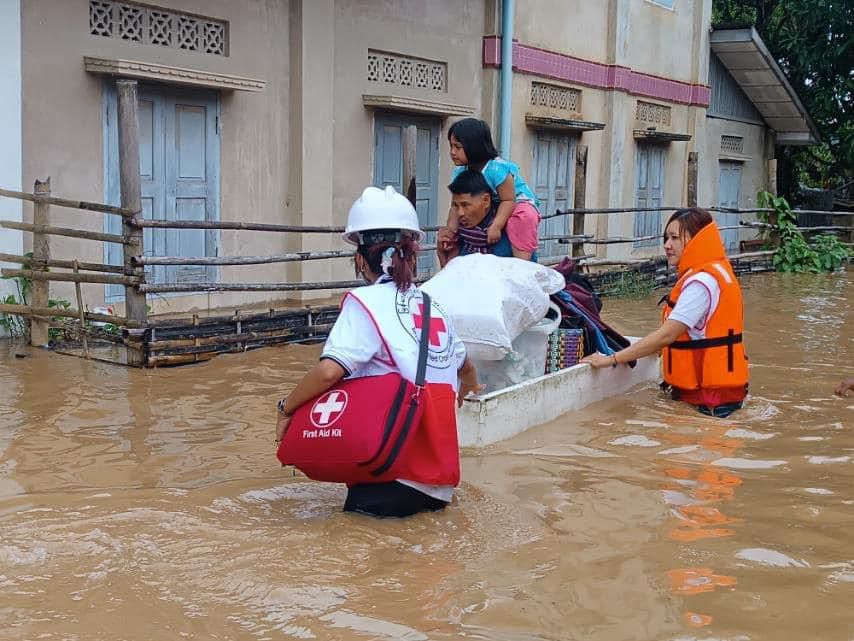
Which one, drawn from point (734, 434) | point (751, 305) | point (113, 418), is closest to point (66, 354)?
point (113, 418)

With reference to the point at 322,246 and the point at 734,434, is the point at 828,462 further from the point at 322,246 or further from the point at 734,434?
the point at 322,246

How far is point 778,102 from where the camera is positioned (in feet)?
66.8

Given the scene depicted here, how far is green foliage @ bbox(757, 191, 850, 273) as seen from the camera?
17562 millimetres

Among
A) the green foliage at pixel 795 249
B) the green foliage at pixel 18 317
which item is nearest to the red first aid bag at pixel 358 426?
the green foliage at pixel 18 317

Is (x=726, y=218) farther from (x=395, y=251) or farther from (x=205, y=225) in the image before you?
(x=395, y=251)

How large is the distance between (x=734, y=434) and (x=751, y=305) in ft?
23.9

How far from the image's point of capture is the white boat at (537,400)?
525cm

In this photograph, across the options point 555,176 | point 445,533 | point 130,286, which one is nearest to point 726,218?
point 555,176

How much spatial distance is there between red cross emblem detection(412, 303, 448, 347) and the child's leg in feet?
7.68

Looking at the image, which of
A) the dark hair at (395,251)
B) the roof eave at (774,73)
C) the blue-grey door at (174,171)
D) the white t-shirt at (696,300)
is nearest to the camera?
the dark hair at (395,251)

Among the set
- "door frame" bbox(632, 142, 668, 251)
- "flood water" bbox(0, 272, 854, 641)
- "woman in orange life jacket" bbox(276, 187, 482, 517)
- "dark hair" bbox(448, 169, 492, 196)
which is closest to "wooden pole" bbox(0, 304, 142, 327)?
"flood water" bbox(0, 272, 854, 641)

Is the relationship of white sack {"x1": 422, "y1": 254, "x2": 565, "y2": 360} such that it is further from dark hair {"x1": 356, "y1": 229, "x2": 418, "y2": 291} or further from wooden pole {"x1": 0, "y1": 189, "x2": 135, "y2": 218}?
wooden pole {"x1": 0, "y1": 189, "x2": 135, "y2": 218}

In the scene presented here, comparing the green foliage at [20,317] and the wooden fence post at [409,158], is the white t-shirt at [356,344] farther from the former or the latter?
the wooden fence post at [409,158]

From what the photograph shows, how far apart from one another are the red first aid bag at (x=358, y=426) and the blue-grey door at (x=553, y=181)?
36.0 feet
